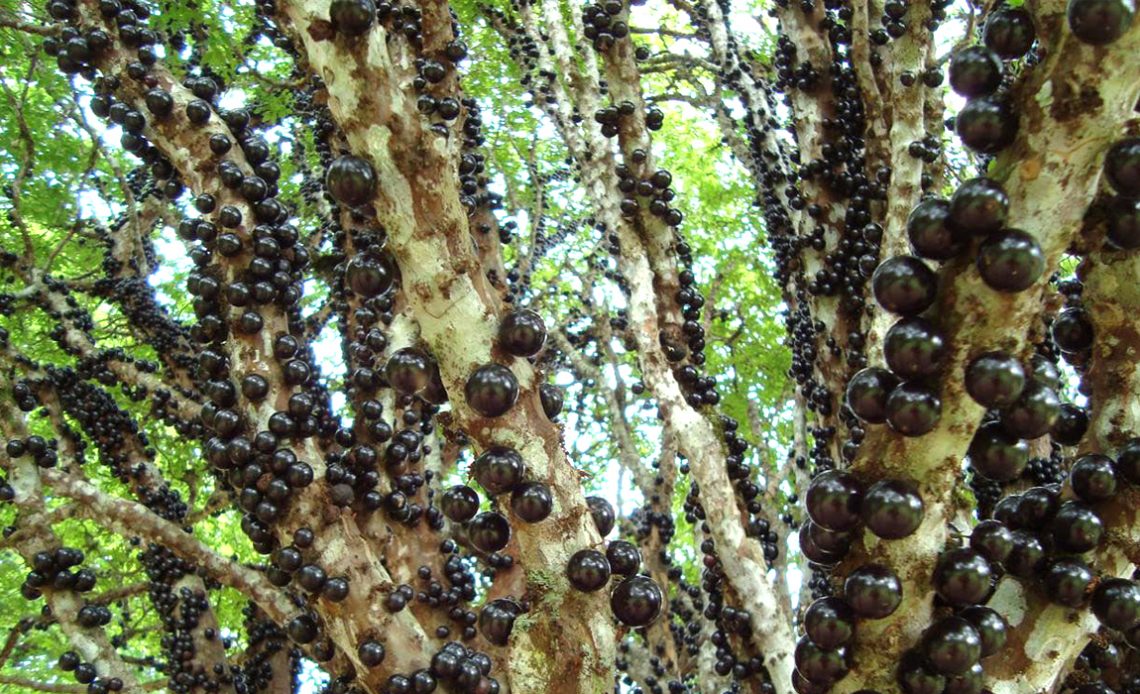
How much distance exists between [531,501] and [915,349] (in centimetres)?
118

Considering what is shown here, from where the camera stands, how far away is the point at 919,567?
232 cm

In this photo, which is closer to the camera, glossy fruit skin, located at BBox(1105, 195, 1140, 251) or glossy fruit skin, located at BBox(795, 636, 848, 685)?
glossy fruit skin, located at BBox(1105, 195, 1140, 251)

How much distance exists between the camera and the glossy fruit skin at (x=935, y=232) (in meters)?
2.13

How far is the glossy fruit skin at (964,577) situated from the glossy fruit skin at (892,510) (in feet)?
0.52

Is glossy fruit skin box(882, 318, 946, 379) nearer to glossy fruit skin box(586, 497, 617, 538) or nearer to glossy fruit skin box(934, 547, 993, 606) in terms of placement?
glossy fruit skin box(934, 547, 993, 606)

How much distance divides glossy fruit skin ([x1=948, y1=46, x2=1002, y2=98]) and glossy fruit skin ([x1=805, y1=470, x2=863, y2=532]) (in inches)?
40.6

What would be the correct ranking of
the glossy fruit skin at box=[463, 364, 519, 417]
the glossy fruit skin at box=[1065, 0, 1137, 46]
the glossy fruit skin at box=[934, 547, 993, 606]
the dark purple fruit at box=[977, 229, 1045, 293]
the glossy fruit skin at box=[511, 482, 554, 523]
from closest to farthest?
the glossy fruit skin at box=[1065, 0, 1137, 46] → the dark purple fruit at box=[977, 229, 1045, 293] → the glossy fruit skin at box=[934, 547, 993, 606] → the glossy fruit skin at box=[463, 364, 519, 417] → the glossy fruit skin at box=[511, 482, 554, 523]

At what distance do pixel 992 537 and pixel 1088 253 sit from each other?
2.77 feet

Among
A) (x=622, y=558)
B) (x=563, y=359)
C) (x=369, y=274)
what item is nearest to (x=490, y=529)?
(x=622, y=558)

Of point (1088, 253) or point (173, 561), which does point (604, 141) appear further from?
point (173, 561)

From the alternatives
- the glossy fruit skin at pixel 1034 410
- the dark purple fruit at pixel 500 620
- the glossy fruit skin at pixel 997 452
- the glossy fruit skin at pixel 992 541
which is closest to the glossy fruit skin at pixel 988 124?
the glossy fruit skin at pixel 1034 410

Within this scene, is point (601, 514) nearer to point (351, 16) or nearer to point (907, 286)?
point (907, 286)

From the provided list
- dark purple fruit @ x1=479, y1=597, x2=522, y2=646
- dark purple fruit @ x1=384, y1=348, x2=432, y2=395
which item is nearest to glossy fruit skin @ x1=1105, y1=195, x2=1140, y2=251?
dark purple fruit @ x1=384, y1=348, x2=432, y2=395

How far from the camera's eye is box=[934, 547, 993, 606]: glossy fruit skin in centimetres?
222
